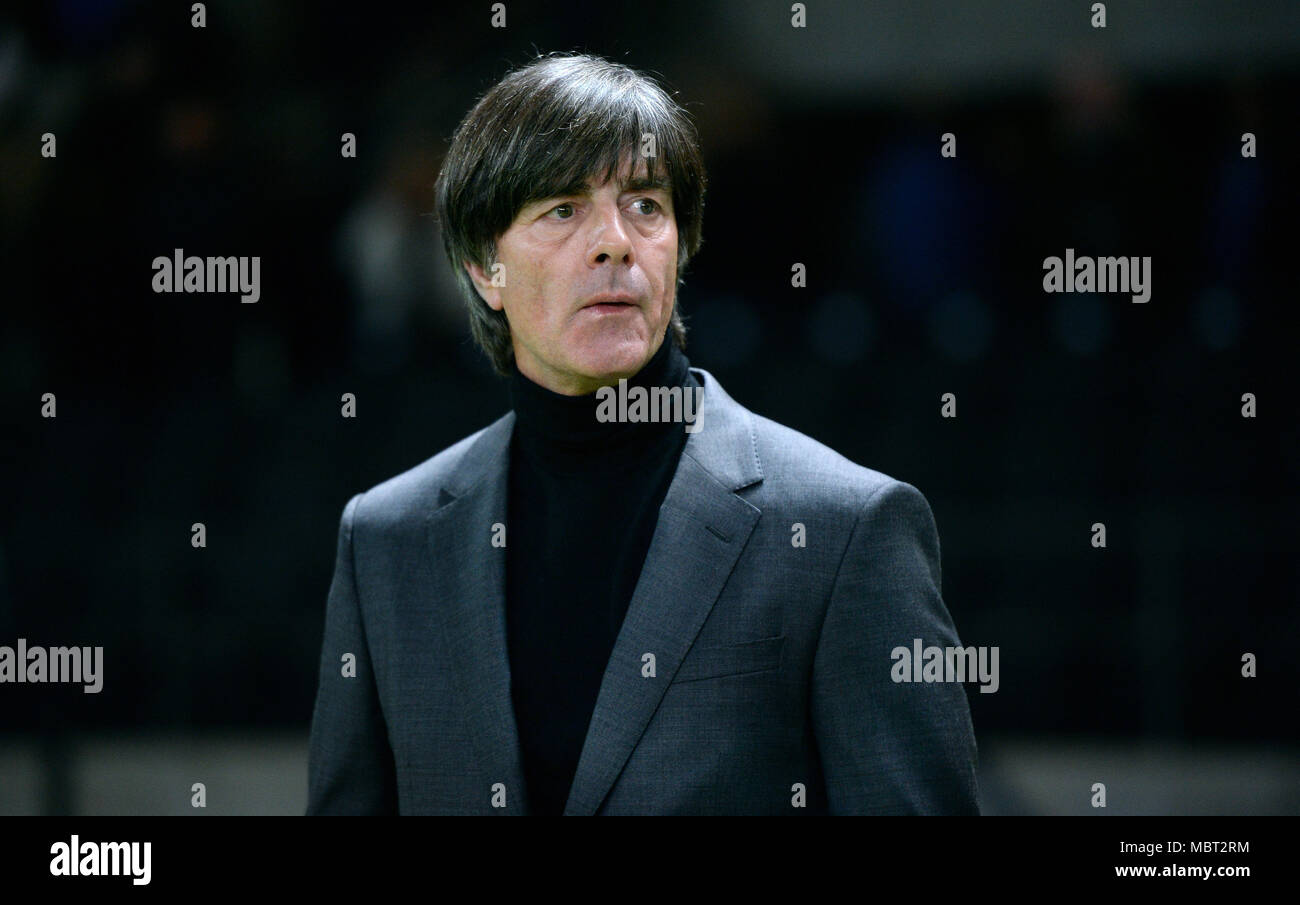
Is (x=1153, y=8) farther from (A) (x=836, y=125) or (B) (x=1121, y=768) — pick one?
(B) (x=1121, y=768)

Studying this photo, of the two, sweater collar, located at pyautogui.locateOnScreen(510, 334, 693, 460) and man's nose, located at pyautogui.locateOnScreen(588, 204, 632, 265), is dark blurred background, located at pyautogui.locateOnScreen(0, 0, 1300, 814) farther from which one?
man's nose, located at pyautogui.locateOnScreen(588, 204, 632, 265)

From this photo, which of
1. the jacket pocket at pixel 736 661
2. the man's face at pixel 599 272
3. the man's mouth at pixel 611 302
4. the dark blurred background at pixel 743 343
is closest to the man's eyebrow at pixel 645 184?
the man's face at pixel 599 272

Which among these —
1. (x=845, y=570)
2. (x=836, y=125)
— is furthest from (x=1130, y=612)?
(x=845, y=570)

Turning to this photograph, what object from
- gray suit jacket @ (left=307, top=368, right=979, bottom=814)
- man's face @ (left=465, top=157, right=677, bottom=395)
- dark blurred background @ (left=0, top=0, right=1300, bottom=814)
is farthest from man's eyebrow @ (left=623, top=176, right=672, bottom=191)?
dark blurred background @ (left=0, top=0, right=1300, bottom=814)

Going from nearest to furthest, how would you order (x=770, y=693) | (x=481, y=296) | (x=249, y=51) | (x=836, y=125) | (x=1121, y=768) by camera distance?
(x=770, y=693) → (x=481, y=296) → (x=1121, y=768) → (x=249, y=51) → (x=836, y=125)

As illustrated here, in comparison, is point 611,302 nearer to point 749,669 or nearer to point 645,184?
point 645,184

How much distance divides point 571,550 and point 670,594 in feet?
0.53

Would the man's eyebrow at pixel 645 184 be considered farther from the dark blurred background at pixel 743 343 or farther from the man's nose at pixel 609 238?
the dark blurred background at pixel 743 343

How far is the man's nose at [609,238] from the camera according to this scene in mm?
1757

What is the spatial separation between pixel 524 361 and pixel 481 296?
4.2 inches

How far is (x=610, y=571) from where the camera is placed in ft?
5.95

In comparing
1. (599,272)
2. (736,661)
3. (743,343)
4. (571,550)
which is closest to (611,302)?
(599,272)

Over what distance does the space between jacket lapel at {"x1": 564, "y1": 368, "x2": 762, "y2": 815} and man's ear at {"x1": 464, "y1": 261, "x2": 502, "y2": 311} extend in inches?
11.7
